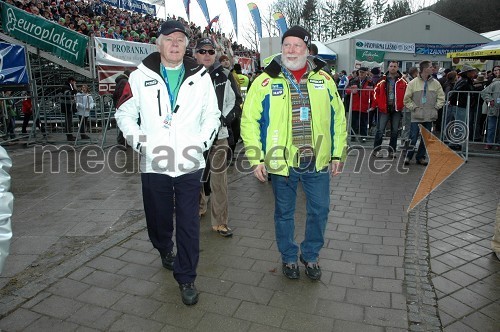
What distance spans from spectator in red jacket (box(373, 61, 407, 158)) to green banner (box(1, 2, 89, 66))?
8846 mm

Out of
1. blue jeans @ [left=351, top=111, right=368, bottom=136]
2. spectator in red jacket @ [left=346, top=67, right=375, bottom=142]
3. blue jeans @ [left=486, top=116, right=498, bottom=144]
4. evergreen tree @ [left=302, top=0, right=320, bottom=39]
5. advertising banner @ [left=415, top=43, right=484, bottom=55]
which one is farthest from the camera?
Result: evergreen tree @ [left=302, top=0, right=320, bottom=39]

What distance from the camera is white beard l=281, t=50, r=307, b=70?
327 cm

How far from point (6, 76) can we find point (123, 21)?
1316 cm

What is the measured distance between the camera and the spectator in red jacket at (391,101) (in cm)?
859

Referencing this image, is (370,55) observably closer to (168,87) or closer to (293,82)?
(293,82)

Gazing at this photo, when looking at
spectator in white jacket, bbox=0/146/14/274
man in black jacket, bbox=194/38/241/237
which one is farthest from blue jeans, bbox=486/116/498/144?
spectator in white jacket, bbox=0/146/14/274

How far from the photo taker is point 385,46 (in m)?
27.6

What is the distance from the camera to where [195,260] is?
10.6 ft

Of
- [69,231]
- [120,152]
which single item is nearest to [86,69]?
[120,152]

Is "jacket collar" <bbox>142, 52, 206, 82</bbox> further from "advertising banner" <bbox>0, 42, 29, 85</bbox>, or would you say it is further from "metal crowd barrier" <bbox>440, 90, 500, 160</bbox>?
"advertising banner" <bbox>0, 42, 29, 85</bbox>

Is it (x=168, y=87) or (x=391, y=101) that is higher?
(x=168, y=87)

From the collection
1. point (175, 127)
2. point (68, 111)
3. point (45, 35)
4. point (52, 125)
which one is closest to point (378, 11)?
point (45, 35)

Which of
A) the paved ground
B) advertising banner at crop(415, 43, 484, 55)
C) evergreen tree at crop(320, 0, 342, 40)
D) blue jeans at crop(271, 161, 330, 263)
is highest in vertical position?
evergreen tree at crop(320, 0, 342, 40)

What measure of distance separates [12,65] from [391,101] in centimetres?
903
